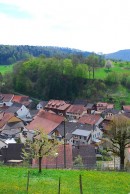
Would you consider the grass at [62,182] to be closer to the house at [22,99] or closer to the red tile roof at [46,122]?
the red tile roof at [46,122]

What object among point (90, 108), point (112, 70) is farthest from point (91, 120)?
point (112, 70)

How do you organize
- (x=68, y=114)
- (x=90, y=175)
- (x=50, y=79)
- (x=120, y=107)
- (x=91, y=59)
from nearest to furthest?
1. (x=90, y=175)
2. (x=68, y=114)
3. (x=120, y=107)
4. (x=50, y=79)
5. (x=91, y=59)

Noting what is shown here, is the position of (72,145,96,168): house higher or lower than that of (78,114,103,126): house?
lower

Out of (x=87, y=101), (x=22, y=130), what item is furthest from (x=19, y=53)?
(x=22, y=130)

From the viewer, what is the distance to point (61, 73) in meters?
91.2

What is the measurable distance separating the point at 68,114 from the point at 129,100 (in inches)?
742

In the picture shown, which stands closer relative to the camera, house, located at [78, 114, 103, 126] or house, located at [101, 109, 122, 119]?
house, located at [78, 114, 103, 126]

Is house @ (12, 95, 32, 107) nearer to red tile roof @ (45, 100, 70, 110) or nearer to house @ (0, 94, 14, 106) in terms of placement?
house @ (0, 94, 14, 106)

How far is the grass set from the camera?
1532 centimetres

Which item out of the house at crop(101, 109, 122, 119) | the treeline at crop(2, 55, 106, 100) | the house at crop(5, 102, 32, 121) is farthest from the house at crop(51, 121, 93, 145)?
the treeline at crop(2, 55, 106, 100)

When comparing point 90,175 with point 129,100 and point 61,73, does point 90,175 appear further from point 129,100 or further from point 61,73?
point 61,73

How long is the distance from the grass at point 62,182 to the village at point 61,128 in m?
4.61

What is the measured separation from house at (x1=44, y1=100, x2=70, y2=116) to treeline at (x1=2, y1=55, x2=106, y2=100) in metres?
9.47

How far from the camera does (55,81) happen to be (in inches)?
3541
